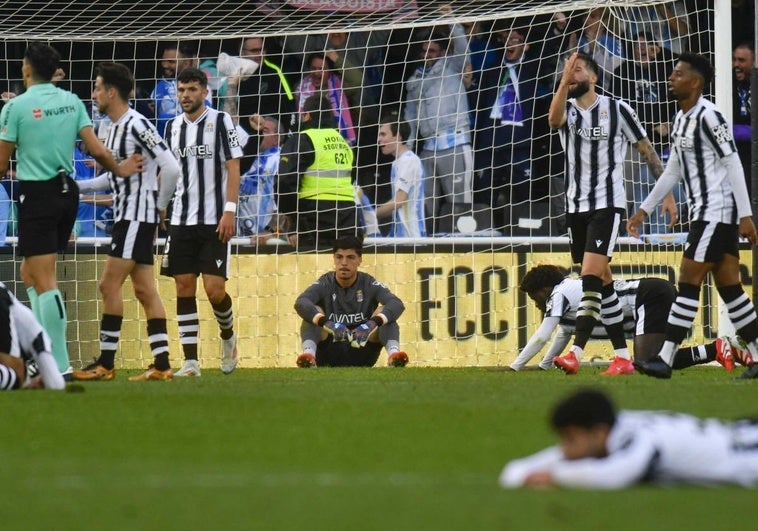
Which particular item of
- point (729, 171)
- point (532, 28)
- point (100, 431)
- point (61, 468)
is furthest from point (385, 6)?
point (61, 468)

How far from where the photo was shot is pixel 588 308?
34.6ft

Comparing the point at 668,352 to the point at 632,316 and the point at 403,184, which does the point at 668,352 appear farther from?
the point at 403,184

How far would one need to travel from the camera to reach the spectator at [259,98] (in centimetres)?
1454

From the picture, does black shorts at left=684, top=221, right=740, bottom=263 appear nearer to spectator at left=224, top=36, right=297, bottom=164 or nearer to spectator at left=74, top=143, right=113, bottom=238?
spectator at left=224, top=36, right=297, bottom=164

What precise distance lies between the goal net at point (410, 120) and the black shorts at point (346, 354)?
86 cm

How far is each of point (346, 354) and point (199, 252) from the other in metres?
2.35

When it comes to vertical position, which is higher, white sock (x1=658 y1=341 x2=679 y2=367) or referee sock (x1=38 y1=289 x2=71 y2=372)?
referee sock (x1=38 y1=289 x2=71 y2=372)

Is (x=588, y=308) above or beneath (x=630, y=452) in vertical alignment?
above

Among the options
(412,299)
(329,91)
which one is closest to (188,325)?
(412,299)

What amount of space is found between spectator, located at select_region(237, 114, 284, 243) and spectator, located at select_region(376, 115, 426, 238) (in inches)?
40.9

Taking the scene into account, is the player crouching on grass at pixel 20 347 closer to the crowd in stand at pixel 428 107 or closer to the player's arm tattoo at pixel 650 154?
the player's arm tattoo at pixel 650 154

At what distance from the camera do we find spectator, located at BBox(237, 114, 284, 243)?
14.3 meters

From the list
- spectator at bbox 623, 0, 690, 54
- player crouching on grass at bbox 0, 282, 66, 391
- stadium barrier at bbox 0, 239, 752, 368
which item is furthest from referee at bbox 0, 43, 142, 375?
spectator at bbox 623, 0, 690, 54

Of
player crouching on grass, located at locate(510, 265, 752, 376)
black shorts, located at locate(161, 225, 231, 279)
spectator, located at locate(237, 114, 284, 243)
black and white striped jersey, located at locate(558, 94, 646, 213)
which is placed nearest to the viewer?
black and white striped jersey, located at locate(558, 94, 646, 213)
